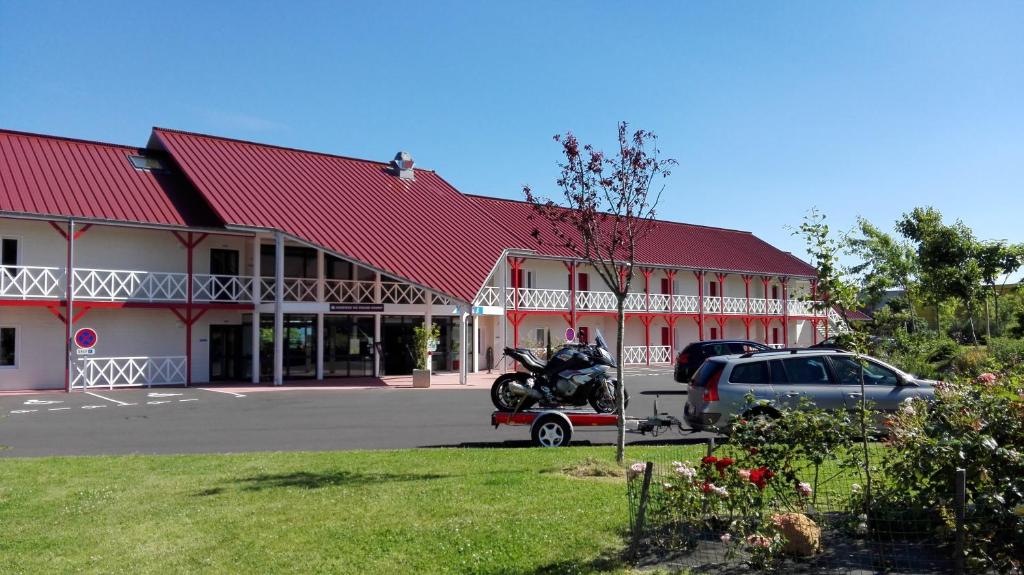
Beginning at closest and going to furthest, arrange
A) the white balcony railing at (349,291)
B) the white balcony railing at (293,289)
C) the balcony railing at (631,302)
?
the white balcony railing at (293,289)
the white balcony railing at (349,291)
the balcony railing at (631,302)

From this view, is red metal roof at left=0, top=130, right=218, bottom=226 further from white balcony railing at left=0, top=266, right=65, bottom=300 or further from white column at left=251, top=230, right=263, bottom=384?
white balcony railing at left=0, top=266, right=65, bottom=300

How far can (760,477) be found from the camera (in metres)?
5.37

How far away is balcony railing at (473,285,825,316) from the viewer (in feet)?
113

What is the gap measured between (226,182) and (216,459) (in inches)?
762

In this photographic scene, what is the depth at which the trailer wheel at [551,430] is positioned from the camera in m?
11.6

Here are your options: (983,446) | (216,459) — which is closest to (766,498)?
(983,446)

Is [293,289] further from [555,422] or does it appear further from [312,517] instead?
[312,517]

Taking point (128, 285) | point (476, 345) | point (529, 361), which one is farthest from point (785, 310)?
point (529, 361)

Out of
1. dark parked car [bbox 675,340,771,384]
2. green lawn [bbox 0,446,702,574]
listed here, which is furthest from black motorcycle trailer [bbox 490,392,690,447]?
dark parked car [bbox 675,340,771,384]

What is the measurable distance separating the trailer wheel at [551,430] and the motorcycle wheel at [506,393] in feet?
5.07

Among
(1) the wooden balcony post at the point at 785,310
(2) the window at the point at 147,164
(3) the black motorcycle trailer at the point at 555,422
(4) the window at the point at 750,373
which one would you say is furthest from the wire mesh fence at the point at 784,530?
(1) the wooden balcony post at the point at 785,310

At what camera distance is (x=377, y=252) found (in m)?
27.3

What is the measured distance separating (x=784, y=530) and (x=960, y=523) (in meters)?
1.06

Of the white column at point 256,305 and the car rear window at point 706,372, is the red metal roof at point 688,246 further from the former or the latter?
the car rear window at point 706,372
